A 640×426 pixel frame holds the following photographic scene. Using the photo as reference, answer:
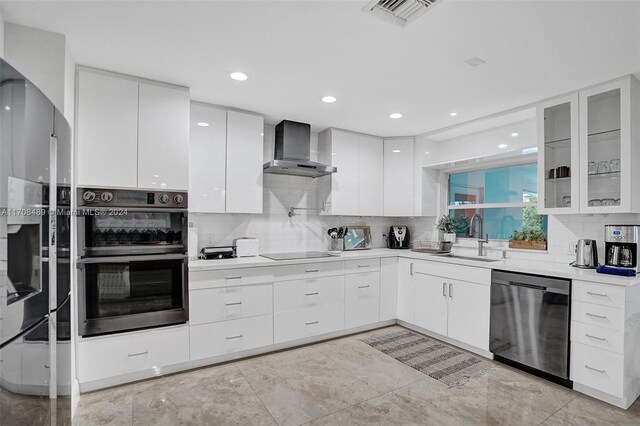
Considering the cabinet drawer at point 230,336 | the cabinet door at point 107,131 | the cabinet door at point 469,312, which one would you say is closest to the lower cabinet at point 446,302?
the cabinet door at point 469,312

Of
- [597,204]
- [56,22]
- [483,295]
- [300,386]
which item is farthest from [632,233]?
[56,22]

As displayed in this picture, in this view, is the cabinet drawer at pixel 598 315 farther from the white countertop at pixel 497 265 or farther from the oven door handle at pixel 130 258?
the oven door handle at pixel 130 258

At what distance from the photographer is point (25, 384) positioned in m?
0.95

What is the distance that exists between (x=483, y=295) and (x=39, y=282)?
3.25 metres

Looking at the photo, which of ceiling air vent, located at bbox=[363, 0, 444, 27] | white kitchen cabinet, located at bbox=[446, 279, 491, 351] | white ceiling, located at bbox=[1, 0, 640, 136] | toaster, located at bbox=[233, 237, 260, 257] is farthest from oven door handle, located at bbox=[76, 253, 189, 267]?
white kitchen cabinet, located at bbox=[446, 279, 491, 351]

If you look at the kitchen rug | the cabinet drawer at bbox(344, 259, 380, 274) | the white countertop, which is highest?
the white countertop

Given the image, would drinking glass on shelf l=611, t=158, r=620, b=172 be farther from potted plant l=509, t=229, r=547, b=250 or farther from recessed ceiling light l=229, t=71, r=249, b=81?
recessed ceiling light l=229, t=71, r=249, b=81

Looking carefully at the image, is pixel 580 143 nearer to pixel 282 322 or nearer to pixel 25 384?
pixel 282 322

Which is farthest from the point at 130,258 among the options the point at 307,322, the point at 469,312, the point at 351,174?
the point at 469,312

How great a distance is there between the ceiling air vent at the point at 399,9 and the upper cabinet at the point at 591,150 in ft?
6.24

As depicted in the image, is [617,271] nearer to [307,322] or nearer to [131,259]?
[307,322]

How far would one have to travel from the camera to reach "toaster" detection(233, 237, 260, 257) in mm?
3379

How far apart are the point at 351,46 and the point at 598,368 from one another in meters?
2.88

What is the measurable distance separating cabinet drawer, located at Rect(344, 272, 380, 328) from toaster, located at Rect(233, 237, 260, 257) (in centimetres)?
105
